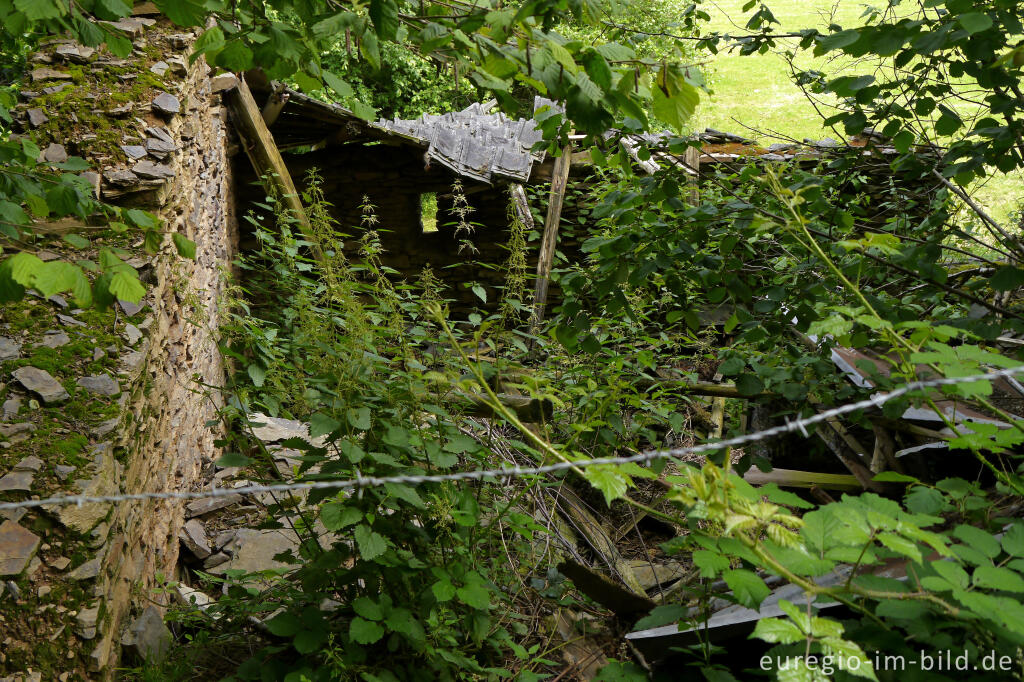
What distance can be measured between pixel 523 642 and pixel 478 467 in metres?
0.82

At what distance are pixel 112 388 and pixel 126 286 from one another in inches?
76.0

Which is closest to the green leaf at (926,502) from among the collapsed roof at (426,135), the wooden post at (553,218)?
the wooden post at (553,218)

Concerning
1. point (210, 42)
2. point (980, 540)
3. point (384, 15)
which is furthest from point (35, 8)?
point (980, 540)

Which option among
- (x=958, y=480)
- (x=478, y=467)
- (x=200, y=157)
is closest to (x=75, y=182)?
(x=478, y=467)

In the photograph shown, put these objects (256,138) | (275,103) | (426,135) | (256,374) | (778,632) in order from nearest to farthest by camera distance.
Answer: (778,632)
(256,374)
(256,138)
(275,103)
(426,135)

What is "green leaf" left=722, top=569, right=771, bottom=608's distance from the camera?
1.50 m

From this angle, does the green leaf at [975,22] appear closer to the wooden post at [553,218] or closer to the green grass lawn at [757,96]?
the wooden post at [553,218]

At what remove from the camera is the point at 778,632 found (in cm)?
128

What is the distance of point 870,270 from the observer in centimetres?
275

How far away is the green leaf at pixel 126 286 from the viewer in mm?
1578

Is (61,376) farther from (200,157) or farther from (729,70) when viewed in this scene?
(729,70)

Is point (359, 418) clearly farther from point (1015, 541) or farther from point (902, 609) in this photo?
point (1015, 541)

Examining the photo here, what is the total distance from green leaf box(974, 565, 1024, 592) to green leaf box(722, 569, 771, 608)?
0.41 metres

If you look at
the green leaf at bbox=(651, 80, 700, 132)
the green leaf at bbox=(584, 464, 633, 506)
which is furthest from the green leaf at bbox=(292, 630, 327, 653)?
the green leaf at bbox=(651, 80, 700, 132)
